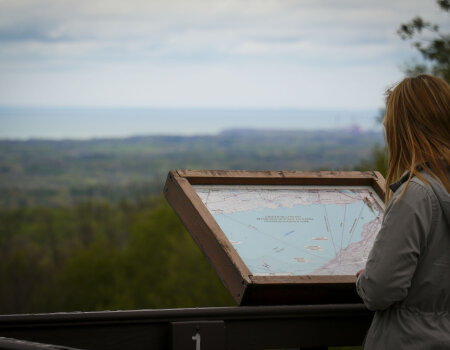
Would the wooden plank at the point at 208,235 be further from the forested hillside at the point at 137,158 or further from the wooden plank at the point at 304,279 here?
the forested hillside at the point at 137,158

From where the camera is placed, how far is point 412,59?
2130 cm

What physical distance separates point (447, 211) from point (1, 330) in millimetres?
1301

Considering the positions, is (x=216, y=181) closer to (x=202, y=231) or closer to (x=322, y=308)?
(x=202, y=231)

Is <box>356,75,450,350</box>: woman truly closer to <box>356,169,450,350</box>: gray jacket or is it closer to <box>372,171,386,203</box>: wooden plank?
<box>356,169,450,350</box>: gray jacket

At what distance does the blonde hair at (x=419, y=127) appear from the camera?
1.79m

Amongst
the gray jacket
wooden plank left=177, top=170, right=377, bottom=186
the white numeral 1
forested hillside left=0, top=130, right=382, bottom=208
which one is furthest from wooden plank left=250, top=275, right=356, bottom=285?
forested hillside left=0, top=130, right=382, bottom=208

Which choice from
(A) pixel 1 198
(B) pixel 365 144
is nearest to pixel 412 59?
(B) pixel 365 144

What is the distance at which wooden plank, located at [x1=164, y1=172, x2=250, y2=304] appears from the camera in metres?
2.15

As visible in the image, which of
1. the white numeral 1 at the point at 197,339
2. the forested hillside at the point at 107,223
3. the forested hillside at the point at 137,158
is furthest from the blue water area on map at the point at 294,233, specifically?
the forested hillside at the point at 137,158

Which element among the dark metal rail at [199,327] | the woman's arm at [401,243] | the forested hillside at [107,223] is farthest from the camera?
the forested hillside at [107,223]

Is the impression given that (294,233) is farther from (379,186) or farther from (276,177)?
(379,186)

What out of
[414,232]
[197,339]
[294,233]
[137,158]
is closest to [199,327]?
[197,339]

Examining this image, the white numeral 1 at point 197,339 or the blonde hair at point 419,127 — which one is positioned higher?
the blonde hair at point 419,127

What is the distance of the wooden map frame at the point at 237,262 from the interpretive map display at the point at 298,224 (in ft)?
0.13
